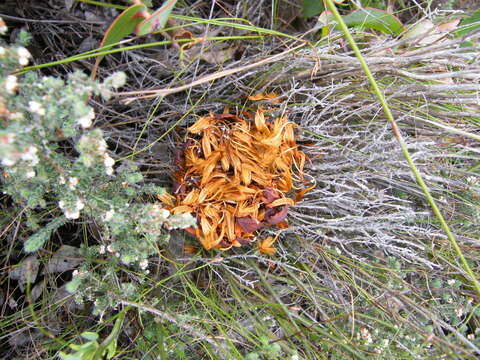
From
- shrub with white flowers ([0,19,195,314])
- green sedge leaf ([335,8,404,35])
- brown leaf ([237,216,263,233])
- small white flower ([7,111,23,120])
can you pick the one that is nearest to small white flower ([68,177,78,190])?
shrub with white flowers ([0,19,195,314])

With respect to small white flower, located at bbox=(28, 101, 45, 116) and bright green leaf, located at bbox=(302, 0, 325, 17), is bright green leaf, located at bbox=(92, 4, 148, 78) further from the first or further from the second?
bright green leaf, located at bbox=(302, 0, 325, 17)

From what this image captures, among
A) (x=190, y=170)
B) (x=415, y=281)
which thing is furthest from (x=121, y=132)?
(x=415, y=281)

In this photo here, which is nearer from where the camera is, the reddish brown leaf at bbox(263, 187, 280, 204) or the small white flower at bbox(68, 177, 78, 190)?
the small white flower at bbox(68, 177, 78, 190)

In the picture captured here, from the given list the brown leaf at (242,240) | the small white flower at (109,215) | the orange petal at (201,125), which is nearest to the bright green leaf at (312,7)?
the orange petal at (201,125)

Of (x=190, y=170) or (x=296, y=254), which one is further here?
(x=296, y=254)

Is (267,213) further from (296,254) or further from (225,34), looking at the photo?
(225,34)
